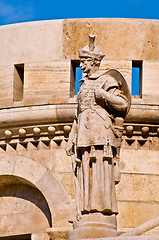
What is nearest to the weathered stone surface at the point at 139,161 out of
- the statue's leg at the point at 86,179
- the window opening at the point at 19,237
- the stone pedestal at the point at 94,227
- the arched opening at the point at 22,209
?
the arched opening at the point at 22,209

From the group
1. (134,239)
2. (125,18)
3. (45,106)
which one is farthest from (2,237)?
(134,239)

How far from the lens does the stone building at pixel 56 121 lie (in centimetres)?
1692

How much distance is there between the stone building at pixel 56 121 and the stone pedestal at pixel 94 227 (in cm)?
273

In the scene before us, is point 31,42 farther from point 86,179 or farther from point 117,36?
point 86,179

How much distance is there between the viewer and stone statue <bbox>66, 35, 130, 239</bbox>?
13961 mm

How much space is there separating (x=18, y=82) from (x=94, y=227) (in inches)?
181

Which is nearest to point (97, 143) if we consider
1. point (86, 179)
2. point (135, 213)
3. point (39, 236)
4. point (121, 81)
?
point (86, 179)

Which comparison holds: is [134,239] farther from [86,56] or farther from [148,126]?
[148,126]

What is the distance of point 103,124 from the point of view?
1414cm

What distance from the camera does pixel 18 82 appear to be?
701 inches

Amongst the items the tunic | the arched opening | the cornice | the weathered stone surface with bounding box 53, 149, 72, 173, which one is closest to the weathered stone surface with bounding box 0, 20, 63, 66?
the cornice

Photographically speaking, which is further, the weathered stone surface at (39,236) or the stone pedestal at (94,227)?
the weathered stone surface at (39,236)

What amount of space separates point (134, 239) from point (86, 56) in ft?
9.39

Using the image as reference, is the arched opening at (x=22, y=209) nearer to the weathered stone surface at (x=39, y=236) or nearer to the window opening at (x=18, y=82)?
the weathered stone surface at (x=39, y=236)
